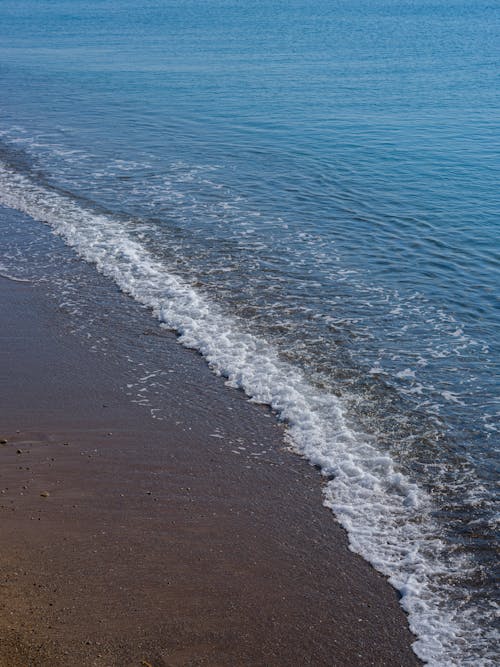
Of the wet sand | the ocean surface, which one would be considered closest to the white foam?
the ocean surface

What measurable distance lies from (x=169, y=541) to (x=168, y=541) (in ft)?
0.04

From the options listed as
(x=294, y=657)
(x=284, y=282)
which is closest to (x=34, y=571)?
(x=294, y=657)

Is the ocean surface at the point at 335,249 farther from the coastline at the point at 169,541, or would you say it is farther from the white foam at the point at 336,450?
the coastline at the point at 169,541

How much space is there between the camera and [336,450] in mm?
10055

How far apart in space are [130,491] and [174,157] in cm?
1836

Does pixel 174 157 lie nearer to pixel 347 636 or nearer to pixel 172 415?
pixel 172 415

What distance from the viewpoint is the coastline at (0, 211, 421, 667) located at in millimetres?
6953

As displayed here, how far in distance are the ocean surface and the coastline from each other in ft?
1.70

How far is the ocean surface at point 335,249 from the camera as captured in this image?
9078 millimetres

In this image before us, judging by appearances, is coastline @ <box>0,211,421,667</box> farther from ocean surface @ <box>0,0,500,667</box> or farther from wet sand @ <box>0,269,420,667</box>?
ocean surface @ <box>0,0,500,667</box>

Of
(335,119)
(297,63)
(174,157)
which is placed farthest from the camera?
(297,63)

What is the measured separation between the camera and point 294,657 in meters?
6.84

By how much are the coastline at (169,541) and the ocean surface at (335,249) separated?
519 millimetres

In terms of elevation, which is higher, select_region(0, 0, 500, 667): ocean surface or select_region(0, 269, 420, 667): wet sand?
select_region(0, 0, 500, 667): ocean surface
